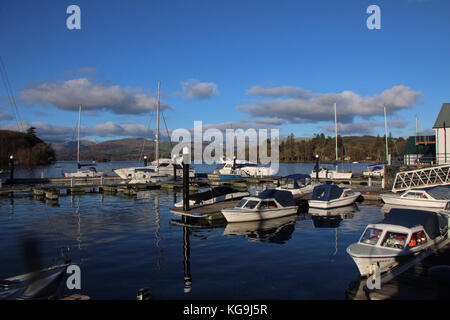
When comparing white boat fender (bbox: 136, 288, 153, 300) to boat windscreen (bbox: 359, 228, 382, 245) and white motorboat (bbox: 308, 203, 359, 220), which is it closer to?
boat windscreen (bbox: 359, 228, 382, 245)

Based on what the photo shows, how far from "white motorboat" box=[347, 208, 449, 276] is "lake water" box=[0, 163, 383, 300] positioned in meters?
1.26

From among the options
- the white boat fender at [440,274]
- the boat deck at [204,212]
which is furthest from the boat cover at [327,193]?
the white boat fender at [440,274]

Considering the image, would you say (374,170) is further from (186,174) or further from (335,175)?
(186,174)

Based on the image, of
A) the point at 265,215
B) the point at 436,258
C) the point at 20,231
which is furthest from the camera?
the point at 265,215

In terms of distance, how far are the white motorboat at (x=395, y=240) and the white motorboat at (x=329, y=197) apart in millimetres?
14039

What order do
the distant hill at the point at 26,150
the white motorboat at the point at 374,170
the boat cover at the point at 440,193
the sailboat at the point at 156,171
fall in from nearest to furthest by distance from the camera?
the boat cover at the point at 440,193, the sailboat at the point at 156,171, the white motorboat at the point at 374,170, the distant hill at the point at 26,150

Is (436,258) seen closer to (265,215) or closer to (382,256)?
(382,256)

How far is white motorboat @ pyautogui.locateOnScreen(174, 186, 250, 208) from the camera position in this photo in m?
28.7

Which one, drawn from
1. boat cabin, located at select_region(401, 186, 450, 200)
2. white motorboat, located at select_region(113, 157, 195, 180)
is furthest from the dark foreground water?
white motorboat, located at select_region(113, 157, 195, 180)

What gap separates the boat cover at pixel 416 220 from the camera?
47.1 ft

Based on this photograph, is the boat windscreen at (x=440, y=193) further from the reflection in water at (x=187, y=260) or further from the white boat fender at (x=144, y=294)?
the white boat fender at (x=144, y=294)
